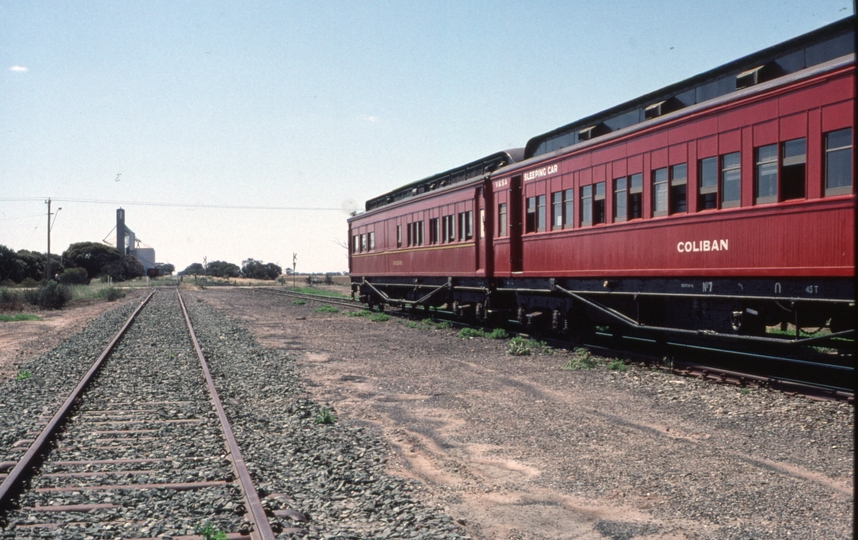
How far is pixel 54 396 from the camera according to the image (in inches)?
392

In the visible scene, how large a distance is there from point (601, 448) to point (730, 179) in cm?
466

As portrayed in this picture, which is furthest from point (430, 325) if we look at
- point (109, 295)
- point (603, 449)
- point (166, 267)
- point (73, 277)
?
point (166, 267)

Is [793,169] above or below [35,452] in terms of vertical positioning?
above

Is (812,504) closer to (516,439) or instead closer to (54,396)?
(516,439)

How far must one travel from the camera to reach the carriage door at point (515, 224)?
619 inches

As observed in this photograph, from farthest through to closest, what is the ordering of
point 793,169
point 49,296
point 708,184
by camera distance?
1. point 49,296
2. point 708,184
3. point 793,169

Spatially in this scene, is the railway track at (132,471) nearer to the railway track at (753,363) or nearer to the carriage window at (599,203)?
the railway track at (753,363)

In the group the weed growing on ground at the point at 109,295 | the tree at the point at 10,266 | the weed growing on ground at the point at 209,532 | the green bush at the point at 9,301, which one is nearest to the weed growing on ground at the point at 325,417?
the weed growing on ground at the point at 209,532

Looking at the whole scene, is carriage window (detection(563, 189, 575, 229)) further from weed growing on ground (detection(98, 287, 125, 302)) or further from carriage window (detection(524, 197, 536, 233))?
weed growing on ground (detection(98, 287, 125, 302))

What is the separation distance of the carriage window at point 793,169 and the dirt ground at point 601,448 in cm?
242

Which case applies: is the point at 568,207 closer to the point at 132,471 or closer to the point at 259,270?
the point at 132,471

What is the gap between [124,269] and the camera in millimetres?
95062

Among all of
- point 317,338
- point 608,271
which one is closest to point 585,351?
point 608,271

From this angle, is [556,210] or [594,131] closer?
[594,131]
